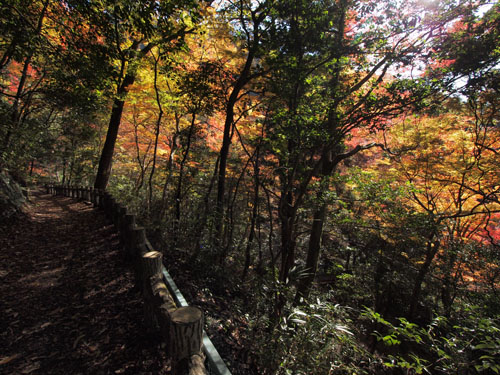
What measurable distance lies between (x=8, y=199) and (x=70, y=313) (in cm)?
556

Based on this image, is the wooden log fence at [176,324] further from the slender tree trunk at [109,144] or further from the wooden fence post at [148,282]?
the slender tree trunk at [109,144]

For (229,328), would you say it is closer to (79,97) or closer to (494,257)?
(79,97)

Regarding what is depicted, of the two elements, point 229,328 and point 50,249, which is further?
point 50,249

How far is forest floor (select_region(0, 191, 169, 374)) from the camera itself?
2.27m

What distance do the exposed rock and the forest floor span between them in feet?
3.93

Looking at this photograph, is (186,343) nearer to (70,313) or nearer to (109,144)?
(70,313)

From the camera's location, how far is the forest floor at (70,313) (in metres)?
2.27

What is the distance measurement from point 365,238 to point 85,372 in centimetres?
1285

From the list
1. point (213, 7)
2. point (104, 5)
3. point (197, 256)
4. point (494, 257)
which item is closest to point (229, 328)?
point (197, 256)

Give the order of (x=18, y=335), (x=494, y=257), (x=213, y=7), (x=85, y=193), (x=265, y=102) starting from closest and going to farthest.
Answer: (x=18, y=335)
(x=265, y=102)
(x=213, y=7)
(x=494, y=257)
(x=85, y=193)

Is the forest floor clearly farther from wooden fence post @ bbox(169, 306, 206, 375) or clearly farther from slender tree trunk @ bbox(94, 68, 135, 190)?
slender tree trunk @ bbox(94, 68, 135, 190)

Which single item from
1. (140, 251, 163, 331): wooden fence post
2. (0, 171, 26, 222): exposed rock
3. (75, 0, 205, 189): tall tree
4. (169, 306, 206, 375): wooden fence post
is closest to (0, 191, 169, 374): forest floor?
(140, 251, 163, 331): wooden fence post

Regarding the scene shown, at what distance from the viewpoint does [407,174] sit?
9250 mm

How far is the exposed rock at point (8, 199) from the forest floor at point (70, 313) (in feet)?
3.93
